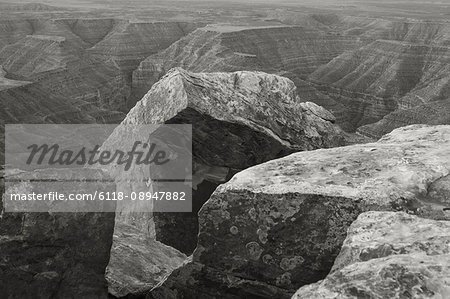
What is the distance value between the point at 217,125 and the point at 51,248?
170 inches

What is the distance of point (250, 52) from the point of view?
62.5 m

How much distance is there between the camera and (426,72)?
190 feet

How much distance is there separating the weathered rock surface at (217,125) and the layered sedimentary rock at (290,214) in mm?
3373

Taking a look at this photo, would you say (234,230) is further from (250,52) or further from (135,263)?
(250,52)

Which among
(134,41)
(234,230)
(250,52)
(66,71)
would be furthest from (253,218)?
(134,41)

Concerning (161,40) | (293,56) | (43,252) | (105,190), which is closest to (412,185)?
(105,190)

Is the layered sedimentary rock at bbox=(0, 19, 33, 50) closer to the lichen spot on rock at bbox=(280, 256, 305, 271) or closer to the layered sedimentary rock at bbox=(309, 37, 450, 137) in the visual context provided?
the layered sedimentary rock at bbox=(309, 37, 450, 137)

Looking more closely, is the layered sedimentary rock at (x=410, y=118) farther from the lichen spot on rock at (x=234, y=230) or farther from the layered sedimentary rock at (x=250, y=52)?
the lichen spot on rock at (x=234, y=230)

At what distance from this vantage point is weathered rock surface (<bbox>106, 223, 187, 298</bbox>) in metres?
7.36

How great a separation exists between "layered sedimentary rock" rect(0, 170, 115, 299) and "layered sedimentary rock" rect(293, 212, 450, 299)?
3361mm

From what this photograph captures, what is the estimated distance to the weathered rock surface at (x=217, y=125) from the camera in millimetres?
10047

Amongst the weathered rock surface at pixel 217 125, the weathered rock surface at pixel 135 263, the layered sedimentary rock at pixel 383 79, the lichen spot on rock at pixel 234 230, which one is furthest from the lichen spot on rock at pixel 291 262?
the layered sedimentary rock at pixel 383 79

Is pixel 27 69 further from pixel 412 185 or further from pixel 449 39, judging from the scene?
pixel 412 185

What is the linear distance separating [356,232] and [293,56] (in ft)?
208
